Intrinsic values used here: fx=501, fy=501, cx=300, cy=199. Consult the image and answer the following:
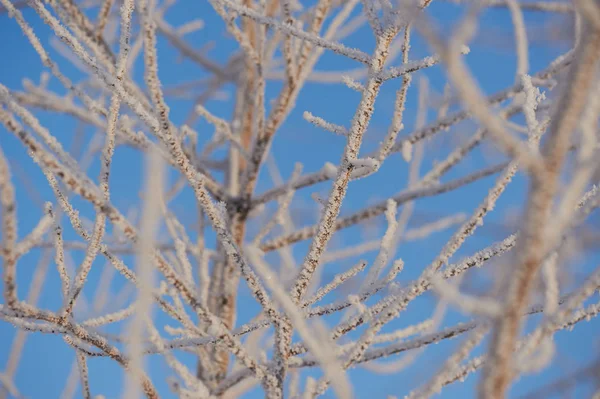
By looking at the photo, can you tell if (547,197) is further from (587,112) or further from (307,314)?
(307,314)

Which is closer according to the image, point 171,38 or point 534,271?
Answer: point 534,271

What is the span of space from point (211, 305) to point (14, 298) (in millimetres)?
991

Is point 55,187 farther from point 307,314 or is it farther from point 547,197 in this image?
point 547,197

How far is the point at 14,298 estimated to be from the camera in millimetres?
862

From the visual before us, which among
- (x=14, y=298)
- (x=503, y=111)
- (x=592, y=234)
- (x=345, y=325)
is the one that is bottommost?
(x=345, y=325)

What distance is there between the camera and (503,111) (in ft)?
5.50

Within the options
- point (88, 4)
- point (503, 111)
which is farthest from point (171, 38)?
point (503, 111)

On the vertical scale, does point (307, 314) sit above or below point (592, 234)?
below

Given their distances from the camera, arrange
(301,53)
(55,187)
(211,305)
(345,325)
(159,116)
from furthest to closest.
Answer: (211,305)
(301,53)
(159,116)
(345,325)
(55,187)

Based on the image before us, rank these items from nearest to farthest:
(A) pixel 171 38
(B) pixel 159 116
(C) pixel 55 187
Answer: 1. (C) pixel 55 187
2. (B) pixel 159 116
3. (A) pixel 171 38

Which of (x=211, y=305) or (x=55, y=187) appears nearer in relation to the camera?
(x=55, y=187)

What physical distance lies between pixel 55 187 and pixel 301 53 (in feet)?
3.09

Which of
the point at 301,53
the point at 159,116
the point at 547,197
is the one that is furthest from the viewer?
the point at 301,53

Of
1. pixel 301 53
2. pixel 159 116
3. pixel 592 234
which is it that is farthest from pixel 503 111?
pixel 592 234
